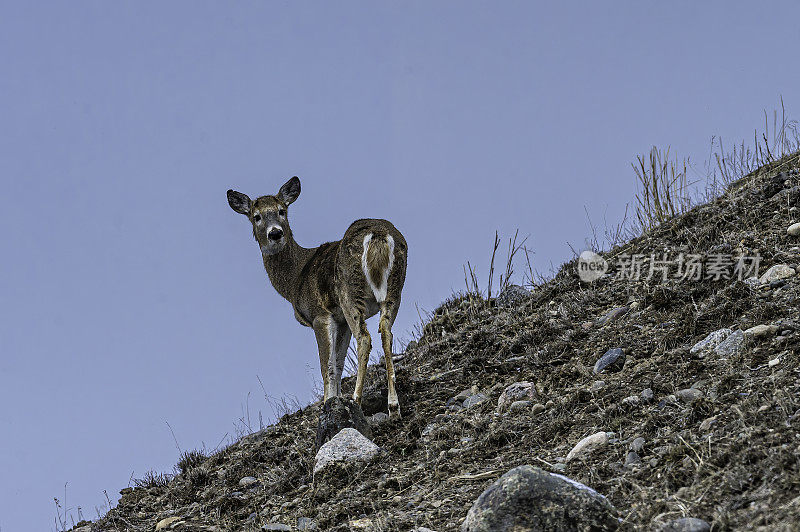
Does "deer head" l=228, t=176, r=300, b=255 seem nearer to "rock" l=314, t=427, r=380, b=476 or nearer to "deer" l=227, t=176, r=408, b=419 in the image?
"deer" l=227, t=176, r=408, b=419

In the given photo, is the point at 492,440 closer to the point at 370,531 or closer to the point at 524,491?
the point at 370,531

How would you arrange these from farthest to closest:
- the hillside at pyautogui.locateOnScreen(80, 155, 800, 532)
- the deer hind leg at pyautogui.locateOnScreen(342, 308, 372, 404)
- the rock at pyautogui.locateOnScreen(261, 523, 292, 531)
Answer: the deer hind leg at pyautogui.locateOnScreen(342, 308, 372, 404), the rock at pyautogui.locateOnScreen(261, 523, 292, 531), the hillside at pyautogui.locateOnScreen(80, 155, 800, 532)

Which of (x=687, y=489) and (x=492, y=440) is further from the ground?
(x=492, y=440)

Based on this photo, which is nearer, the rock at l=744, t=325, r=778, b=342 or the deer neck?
the rock at l=744, t=325, r=778, b=342

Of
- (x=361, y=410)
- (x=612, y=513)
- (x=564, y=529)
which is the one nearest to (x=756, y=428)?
(x=612, y=513)

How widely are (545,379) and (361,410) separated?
68.3 inches

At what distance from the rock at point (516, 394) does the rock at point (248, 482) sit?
2493 millimetres

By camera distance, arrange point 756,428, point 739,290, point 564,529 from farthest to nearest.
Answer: point 739,290 < point 756,428 < point 564,529

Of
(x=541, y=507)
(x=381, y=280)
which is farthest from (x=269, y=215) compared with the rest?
(x=541, y=507)

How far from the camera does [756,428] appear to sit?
4.77 meters

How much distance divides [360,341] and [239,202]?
3.05m

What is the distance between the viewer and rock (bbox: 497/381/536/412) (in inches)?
288

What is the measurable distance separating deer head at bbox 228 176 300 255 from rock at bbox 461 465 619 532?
242 inches

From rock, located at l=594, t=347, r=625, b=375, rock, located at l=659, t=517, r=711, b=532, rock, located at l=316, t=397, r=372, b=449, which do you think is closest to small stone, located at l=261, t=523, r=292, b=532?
rock, located at l=316, t=397, r=372, b=449
